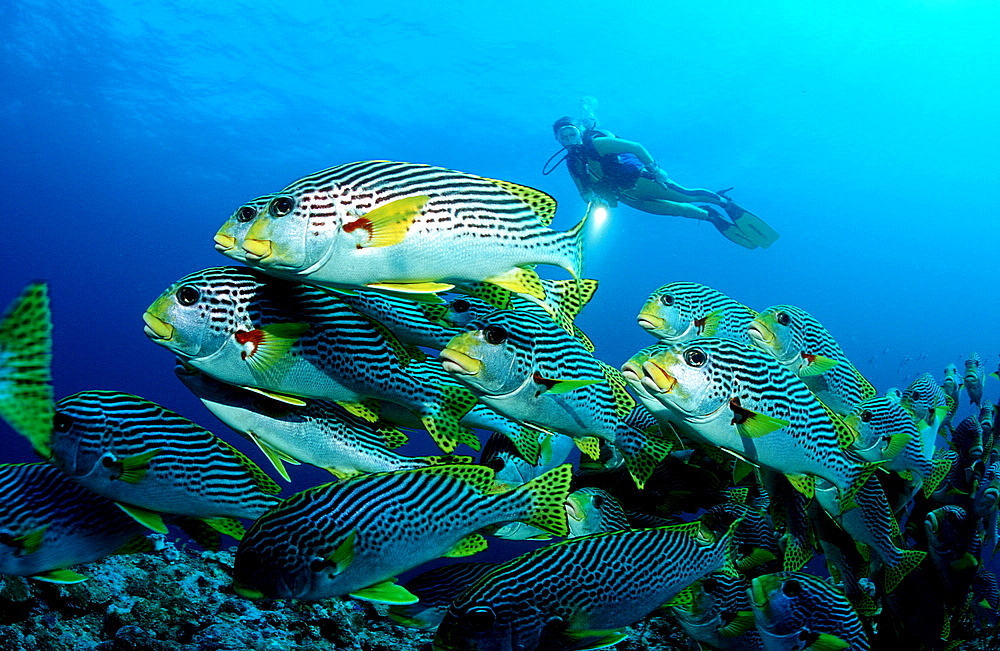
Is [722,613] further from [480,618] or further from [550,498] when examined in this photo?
[480,618]

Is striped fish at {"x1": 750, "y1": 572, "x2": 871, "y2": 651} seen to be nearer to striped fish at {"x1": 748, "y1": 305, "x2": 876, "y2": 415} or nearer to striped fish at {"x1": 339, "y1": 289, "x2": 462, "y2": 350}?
striped fish at {"x1": 748, "y1": 305, "x2": 876, "y2": 415}

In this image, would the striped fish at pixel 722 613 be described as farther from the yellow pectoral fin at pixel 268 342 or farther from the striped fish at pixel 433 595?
the yellow pectoral fin at pixel 268 342

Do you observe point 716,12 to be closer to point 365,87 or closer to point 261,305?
point 365,87

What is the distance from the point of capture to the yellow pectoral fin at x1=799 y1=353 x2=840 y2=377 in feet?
9.07

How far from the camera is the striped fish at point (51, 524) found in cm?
219

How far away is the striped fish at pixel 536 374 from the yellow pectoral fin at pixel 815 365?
105cm

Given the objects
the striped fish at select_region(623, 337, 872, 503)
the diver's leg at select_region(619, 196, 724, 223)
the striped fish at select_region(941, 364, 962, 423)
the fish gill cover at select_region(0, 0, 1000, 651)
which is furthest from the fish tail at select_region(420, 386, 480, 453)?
the fish gill cover at select_region(0, 0, 1000, 651)

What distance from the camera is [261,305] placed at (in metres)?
2.06

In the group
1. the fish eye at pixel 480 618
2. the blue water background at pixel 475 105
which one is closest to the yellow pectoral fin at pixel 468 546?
the fish eye at pixel 480 618

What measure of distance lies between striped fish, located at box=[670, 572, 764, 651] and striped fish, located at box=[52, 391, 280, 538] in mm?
2366

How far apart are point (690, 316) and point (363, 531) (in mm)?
2107

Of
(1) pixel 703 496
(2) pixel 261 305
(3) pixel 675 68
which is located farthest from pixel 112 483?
(3) pixel 675 68

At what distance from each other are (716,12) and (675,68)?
4917 mm

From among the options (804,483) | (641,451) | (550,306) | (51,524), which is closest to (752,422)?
(804,483)
